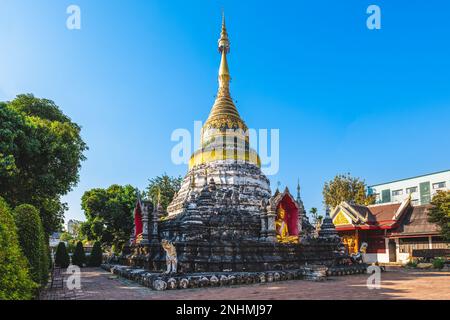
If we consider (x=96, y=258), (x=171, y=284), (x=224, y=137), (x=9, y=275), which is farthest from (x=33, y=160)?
(x=96, y=258)

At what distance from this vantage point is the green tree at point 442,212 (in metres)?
25.6

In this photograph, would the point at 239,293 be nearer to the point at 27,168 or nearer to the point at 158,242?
the point at 158,242

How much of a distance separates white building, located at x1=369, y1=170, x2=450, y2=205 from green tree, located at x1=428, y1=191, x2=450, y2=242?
80.4ft

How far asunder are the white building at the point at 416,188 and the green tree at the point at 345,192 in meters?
5.77

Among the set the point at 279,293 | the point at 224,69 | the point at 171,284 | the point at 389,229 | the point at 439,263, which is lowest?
the point at 439,263

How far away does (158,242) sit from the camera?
76.0 feet

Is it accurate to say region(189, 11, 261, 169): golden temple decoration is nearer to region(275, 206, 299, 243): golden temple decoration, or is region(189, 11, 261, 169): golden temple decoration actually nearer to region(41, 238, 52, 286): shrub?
region(275, 206, 299, 243): golden temple decoration

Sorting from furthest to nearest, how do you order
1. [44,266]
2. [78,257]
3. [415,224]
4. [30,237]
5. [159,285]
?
[415,224], [78,257], [159,285], [44,266], [30,237]

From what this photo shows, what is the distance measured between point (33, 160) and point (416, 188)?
5778 cm

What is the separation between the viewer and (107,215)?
3625cm

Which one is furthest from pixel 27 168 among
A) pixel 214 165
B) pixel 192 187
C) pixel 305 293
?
pixel 305 293

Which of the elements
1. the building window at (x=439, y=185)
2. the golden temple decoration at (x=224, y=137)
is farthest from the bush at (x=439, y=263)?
the building window at (x=439, y=185)

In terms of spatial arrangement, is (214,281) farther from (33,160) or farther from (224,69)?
(224,69)
